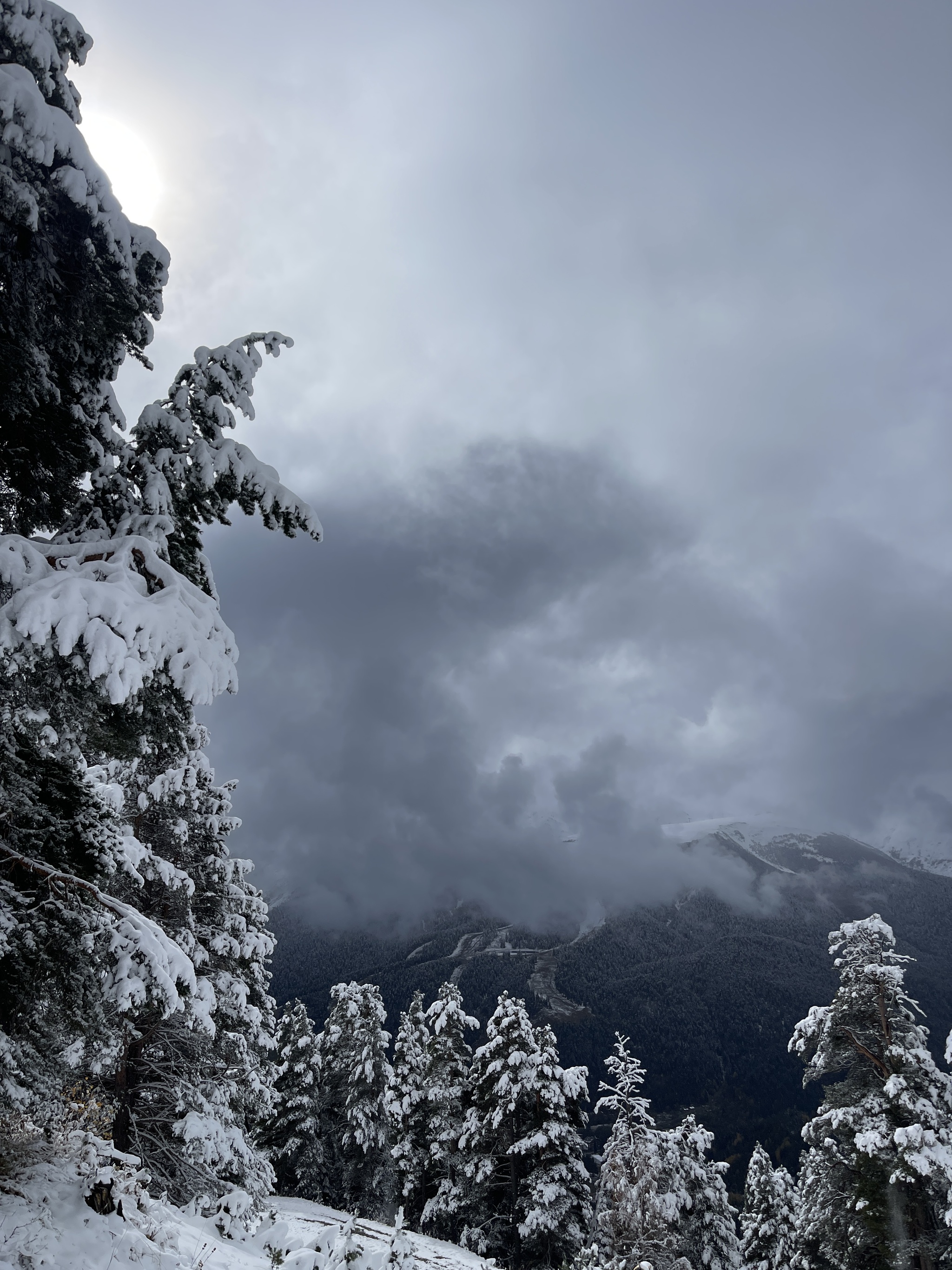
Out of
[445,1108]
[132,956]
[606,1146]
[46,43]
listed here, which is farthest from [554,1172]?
[46,43]

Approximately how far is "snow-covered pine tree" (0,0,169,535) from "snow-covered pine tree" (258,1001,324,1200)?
1173 inches

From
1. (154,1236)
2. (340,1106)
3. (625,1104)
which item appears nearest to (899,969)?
(625,1104)

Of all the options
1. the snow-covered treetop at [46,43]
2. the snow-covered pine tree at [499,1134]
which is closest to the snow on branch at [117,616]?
the snow-covered treetop at [46,43]

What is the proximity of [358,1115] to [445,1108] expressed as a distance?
158 inches

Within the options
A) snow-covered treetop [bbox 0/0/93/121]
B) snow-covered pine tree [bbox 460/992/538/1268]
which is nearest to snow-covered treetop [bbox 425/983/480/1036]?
snow-covered pine tree [bbox 460/992/538/1268]

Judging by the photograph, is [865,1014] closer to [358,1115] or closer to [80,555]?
[80,555]

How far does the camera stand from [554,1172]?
71.7 feet

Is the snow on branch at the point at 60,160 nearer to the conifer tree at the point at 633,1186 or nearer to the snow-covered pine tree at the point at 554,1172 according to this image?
the conifer tree at the point at 633,1186

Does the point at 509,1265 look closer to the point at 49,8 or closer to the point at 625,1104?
the point at 625,1104

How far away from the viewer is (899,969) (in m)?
16.3

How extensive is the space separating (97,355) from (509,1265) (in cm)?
3017

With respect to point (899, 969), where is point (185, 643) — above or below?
below

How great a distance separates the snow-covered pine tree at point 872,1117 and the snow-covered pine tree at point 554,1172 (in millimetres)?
7595

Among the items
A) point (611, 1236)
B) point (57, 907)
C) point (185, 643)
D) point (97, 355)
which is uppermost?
point (97, 355)
